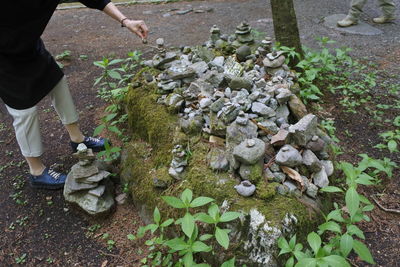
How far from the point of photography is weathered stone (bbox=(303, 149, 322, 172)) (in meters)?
2.31

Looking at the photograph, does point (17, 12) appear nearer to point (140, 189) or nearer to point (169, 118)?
point (169, 118)

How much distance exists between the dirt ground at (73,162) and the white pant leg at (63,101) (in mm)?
498

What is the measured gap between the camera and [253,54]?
3.52 m

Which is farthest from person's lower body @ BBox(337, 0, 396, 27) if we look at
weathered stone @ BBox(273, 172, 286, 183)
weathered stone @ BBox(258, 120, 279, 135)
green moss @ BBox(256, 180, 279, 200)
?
green moss @ BBox(256, 180, 279, 200)

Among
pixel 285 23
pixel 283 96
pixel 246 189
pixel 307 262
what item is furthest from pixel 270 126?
pixel 285 23

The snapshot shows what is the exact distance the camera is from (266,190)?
7.06 feet

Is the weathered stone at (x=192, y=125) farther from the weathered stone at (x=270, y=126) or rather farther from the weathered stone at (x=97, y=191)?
the weathered stone at (x=97, y=191)

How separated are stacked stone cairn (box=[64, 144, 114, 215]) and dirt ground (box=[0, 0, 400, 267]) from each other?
0.12m

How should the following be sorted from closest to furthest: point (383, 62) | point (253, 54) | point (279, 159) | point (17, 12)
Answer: point (279, 159) → point (17, 12) → point (253, 54) → point (383, 62)

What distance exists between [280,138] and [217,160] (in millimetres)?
461

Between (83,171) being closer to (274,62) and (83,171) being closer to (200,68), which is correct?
(200,68)

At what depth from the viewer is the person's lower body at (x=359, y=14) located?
18.4ft

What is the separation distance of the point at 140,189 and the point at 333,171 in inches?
58.2

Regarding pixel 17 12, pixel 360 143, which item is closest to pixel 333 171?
pixel 360 143
